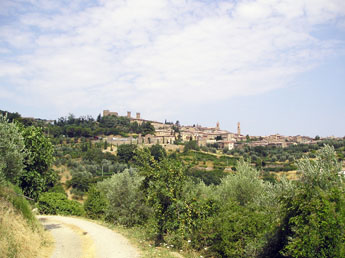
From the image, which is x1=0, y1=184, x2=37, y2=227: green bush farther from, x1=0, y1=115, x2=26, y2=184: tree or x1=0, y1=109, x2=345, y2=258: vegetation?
x1=0, y1=115, x2=26, y2=184: tree

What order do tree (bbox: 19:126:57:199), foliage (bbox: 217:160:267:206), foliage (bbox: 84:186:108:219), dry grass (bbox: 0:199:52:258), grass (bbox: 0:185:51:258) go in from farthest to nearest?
foliage (bbox: 84:186:108:219), foliage (bbox: 217:160:267:206), tree (bbox: 19:126:57:199), grass (bbox: 0:185:51:258), dry grass (bbox: 0:199:52:258)

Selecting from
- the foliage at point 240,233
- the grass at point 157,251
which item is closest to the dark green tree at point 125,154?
the grass at point 157,251

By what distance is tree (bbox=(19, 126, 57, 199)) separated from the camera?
14.7 metres

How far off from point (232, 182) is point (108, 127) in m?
107

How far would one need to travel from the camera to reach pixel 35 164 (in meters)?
15.2

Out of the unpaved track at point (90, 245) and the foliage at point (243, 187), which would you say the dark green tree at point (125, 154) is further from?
the unpaved track at point (90, 245)

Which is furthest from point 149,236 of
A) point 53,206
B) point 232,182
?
point 53,206

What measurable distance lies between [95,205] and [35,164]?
11406mm

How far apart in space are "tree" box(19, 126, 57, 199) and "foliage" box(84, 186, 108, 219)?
34.6 ft

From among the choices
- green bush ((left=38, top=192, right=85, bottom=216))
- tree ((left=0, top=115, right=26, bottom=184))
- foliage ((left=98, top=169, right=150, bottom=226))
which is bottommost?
green bush ((left=38, top=192, right=85, bottom=216))

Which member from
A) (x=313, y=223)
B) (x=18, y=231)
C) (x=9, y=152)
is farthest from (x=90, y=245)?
(x=313, y=223)

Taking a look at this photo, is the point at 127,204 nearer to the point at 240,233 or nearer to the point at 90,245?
the point at 90,245

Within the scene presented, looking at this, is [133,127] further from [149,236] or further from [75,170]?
[149,236]

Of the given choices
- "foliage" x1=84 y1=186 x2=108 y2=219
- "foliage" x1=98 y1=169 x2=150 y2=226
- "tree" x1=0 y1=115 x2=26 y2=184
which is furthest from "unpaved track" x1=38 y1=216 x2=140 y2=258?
"foliage" x1=84 y1=186 x2=108 y2=219
